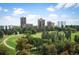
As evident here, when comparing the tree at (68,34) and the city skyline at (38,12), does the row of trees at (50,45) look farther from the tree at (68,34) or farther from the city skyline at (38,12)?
the city skyline at (38,12)

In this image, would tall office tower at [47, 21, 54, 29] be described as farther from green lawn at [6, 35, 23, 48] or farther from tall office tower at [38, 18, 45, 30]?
green lawn at [6, 35, 23, 48]

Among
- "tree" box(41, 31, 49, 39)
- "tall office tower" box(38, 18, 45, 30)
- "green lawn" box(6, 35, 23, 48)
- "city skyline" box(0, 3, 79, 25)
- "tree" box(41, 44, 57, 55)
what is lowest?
"tree" box(41, 44, 57, 55)

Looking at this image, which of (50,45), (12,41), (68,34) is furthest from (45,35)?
(12,41)

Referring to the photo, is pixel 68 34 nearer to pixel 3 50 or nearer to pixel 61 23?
pixel 61 23

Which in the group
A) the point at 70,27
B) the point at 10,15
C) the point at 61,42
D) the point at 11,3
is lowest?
the point at 61,42

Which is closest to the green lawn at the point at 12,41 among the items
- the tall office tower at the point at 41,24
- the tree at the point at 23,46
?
the tree at the point at 23,46

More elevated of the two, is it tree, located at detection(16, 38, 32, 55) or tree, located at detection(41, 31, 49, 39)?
tree, located at detection(41, 31, 49, 39)

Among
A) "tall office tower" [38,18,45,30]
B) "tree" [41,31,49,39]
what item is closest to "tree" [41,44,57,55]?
"tree" [41,31,49,39]
